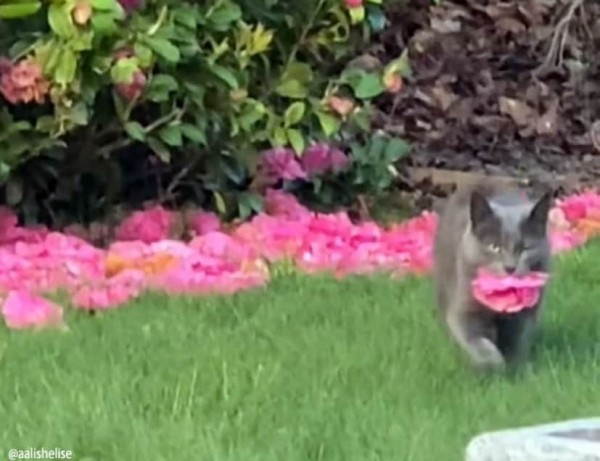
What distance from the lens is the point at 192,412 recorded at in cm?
432

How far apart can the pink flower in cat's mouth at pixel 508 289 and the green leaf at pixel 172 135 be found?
2054 mm

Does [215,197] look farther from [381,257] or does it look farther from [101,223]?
[381,257]

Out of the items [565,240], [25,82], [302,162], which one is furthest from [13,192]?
[565,240]

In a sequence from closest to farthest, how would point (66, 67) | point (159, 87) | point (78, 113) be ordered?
point (66, 67) < point (78, 113) < point (159, 87)

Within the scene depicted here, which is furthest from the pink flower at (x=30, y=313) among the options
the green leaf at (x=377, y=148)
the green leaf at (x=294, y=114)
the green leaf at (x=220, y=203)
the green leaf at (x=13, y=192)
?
the green leaf at (x=377, y=148)

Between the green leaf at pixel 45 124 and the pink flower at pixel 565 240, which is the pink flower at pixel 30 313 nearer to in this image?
the green leaf at pixel 45 124

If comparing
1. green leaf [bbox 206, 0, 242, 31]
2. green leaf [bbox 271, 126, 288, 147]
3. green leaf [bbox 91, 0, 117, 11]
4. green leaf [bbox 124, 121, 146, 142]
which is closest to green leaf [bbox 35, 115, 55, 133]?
green leaf [bbox 124, 121, 146, 142]

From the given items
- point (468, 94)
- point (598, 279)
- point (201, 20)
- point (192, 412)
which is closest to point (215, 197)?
point (201, 20)

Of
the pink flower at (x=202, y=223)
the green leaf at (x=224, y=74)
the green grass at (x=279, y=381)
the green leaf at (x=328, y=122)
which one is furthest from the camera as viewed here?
the green leaf at (x=328, y=122)

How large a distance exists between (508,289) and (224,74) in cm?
208

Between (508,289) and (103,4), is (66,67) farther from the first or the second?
(508,289)

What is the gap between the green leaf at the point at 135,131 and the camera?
642cm

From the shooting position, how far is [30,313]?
5172mm

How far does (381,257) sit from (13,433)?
222 cm
